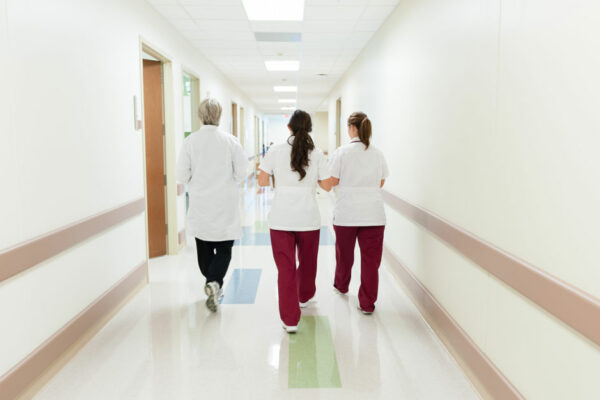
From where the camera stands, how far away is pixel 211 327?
129 inches

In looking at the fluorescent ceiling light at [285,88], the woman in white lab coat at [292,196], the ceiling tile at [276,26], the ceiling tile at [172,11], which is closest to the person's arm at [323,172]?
the woman in white lab coat at [292,196]

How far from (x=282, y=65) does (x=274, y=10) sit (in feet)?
12.0

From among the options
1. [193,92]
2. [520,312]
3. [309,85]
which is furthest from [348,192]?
[309,85]

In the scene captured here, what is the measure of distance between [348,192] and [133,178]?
1.90 m

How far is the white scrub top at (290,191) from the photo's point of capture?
310 centimetres

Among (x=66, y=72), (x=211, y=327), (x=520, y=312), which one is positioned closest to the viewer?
(x=520, y=312)

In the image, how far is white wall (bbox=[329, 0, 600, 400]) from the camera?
1.58 m

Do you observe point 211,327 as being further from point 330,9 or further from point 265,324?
point 330,9

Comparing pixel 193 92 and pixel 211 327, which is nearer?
pixel 211 327

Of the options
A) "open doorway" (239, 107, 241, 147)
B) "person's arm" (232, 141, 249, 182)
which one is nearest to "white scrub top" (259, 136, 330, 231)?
"person's arm" (232, 141, 249, 182)

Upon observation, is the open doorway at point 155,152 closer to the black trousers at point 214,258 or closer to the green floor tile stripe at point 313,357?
the black trousers at point 214,258

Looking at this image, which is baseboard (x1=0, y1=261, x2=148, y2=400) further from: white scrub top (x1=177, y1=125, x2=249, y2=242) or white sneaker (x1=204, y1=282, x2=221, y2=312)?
white scrub top (x1=177, y1=125, x2=249, y2=242)

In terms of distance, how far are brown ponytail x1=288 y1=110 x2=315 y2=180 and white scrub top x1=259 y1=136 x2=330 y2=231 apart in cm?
4

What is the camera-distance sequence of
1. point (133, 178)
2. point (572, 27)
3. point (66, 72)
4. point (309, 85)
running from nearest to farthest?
1. point (572, 27)
2. point (66, 72)
3. point (133, 178)
4. point (309, 85)
